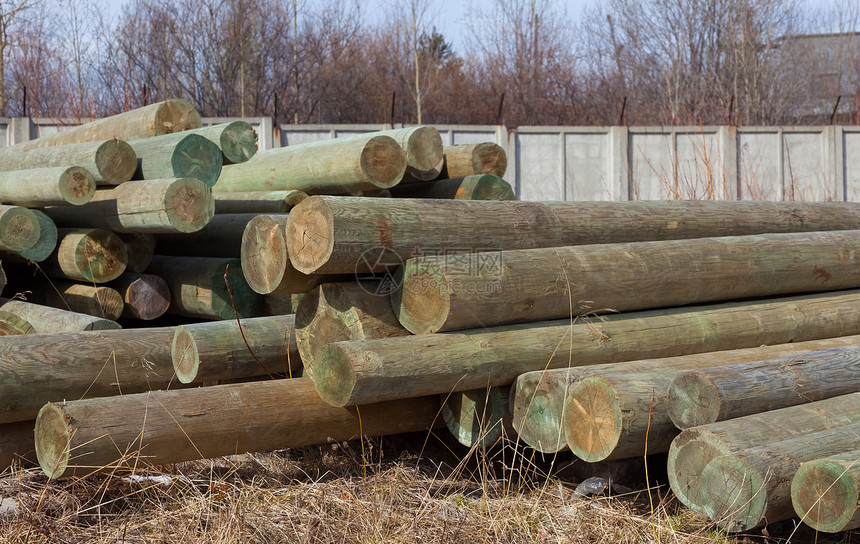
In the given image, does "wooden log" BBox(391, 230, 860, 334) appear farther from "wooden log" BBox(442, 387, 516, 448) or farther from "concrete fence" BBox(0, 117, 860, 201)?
"concrete fence" BBox(0, 117, 860, 201)

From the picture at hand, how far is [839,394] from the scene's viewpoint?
3518 millimetres

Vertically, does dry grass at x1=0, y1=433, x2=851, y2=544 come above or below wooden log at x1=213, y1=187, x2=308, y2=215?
below

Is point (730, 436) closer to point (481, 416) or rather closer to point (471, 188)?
point (481, 416)

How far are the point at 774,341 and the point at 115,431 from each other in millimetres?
3501

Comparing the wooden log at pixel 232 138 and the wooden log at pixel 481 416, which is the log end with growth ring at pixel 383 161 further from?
the wooden log at pixel 481 416

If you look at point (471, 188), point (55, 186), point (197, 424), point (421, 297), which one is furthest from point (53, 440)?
point (471, 188)

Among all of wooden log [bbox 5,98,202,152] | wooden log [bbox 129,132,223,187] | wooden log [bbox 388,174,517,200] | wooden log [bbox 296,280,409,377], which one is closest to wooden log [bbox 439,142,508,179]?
wooden log [bbox 388,174,517,200]

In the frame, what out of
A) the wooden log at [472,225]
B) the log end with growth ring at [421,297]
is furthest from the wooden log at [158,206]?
the log end with growth ring at [421,297]

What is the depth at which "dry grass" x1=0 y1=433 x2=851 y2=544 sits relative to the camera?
3.03 metres

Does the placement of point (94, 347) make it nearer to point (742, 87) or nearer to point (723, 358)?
point (723, 358)

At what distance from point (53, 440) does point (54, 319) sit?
5.99ft

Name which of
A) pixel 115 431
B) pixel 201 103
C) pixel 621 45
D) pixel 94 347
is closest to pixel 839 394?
pixel 115 431

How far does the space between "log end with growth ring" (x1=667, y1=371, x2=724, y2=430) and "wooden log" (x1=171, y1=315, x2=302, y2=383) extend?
193 centimetres

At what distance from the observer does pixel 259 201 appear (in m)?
5.62
